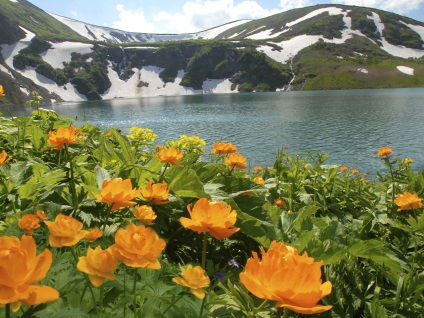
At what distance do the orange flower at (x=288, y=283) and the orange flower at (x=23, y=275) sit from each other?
422mm

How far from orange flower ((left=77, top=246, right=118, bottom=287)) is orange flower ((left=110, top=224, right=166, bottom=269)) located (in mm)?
22

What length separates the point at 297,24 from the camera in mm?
176000

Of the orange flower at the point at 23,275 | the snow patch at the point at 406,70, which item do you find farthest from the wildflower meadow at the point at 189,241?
the snow patch at the point at 406,70

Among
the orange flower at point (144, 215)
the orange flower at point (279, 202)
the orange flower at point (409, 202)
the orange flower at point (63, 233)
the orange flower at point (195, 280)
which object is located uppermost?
the orange flower at point (63, 233)

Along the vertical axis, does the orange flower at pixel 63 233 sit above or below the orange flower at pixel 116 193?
below

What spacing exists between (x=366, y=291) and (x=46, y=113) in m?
4.41

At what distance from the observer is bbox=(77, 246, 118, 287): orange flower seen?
2.83 feet

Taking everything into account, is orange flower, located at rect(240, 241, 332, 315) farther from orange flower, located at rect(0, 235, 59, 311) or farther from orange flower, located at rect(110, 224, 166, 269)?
orange flower, located at rect(0, 235, 59, 311)

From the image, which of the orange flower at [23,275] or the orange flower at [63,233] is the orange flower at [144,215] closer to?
the orange flower at [63,233]

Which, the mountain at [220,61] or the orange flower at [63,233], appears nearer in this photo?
the orange flower at [63,233]

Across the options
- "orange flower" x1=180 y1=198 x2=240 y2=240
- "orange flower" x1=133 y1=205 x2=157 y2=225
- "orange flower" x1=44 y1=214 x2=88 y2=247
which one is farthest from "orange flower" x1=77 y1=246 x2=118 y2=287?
"orange flower" x1=133 y1=205 x2=157 y2=225

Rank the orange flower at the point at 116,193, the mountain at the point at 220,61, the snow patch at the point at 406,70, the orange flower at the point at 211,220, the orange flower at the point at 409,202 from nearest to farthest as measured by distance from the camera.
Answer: the orange flower at the point at 211,220
the orange flower at the point at 116,193
the orange flower at the point at 409,202
the mountain at the point at 220,61
the snow patch at the point at 406,70

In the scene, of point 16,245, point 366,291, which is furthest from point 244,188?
point 16,245

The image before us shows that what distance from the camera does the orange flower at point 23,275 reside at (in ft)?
2.11
